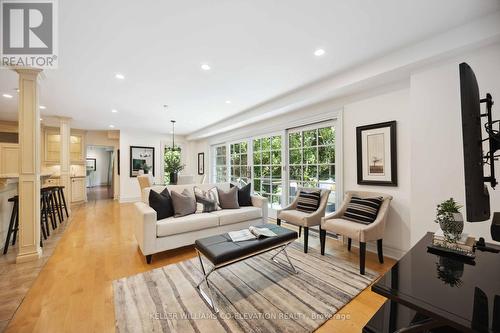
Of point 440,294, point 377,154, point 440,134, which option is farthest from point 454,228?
point 377,154

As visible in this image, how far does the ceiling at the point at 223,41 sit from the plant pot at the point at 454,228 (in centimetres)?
166

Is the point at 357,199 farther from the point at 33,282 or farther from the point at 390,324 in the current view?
the point at 33,282

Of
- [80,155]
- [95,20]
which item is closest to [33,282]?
[95,20]

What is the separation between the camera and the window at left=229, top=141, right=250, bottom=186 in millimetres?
5621

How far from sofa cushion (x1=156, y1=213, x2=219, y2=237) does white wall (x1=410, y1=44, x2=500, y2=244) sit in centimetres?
255

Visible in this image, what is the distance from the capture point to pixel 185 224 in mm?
2842

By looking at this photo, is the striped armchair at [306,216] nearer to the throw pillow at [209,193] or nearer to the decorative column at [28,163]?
the throw pillow at [209,193]

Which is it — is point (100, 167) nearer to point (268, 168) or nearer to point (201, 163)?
point (201, 163)

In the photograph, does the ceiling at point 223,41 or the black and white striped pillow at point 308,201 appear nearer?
the ceiling at point 223,41

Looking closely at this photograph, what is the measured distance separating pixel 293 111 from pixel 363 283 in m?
3.06

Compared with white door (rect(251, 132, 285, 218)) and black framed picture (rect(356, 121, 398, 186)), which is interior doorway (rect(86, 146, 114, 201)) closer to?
white door (rect(251, 132, 285, 218))

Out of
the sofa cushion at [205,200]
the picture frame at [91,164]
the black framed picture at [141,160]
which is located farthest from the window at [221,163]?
the picture frame at [91,164]

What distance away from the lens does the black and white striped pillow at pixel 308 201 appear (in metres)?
3.19

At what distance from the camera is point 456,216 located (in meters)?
1.34
